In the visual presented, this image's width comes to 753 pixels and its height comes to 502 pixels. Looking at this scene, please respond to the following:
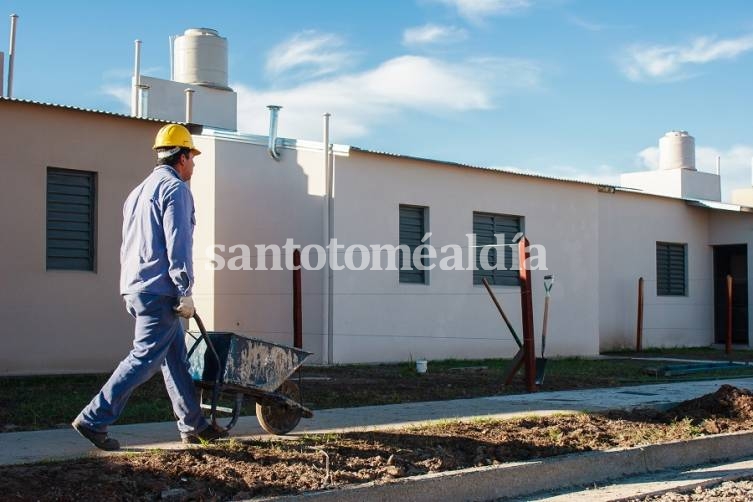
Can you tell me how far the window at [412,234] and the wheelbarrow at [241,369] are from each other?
35.7 ft

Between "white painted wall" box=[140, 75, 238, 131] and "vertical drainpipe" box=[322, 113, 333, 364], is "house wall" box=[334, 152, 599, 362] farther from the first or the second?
"white painted wall" box=[140, 75, 238, 131]

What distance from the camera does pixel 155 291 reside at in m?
6.22

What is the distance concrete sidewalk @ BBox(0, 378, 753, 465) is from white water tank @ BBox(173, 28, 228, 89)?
14.1m

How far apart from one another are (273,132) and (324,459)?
11.5 meters

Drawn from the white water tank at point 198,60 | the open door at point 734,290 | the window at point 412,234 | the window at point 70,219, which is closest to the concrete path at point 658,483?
the window at point 70,219

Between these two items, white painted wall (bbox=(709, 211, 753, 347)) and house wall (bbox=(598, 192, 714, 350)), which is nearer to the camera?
house wall (bbox=(598, 192, 714, 350))

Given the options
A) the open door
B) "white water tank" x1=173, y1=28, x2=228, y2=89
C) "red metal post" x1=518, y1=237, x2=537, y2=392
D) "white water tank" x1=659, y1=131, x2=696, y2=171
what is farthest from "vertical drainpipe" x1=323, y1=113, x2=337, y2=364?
"white water tank" x1=659, y1=131, x2=696, y2=171

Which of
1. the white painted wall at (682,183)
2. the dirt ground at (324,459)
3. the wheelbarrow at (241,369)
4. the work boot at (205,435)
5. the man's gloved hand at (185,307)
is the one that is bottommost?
the dirt ground at (324,459)

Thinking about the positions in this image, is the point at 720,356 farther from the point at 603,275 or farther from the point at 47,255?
the point at 47,255

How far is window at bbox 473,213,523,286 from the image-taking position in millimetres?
19594

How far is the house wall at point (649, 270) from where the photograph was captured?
23.2m

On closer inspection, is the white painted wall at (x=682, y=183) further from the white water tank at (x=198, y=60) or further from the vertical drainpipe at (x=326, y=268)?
the vertical drainpipe at (x=326, y=268)

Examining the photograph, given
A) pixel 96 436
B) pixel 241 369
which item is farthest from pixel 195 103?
pixel 96 436

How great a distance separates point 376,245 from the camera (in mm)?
17406
